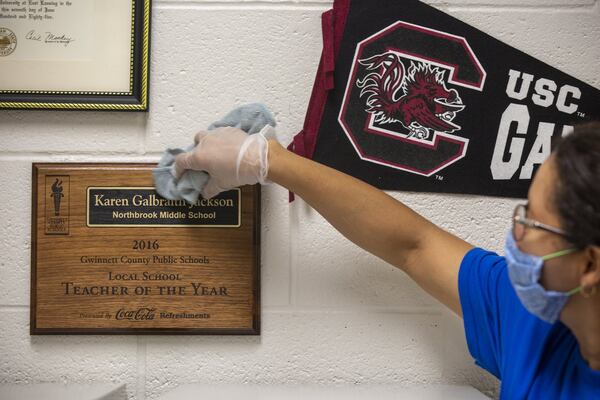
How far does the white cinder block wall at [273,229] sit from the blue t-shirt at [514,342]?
0.77 ft

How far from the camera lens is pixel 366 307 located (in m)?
1.17

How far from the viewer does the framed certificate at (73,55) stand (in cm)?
115

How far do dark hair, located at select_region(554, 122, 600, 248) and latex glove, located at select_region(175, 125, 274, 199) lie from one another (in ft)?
1.70

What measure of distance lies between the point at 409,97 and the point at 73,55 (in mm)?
737

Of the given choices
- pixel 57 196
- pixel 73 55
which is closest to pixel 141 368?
pixel 57 196

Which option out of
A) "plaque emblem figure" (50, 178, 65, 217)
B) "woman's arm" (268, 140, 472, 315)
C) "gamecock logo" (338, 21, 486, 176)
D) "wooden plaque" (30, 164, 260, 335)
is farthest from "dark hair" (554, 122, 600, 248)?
"plaque emblem figure" (50, 178, 65, 217)

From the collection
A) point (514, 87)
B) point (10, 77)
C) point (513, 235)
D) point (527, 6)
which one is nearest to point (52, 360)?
point (10, 77)

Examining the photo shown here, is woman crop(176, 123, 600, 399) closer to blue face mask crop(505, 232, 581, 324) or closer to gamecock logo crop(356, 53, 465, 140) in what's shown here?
blue face mask crop(505, 232, 581, 324)

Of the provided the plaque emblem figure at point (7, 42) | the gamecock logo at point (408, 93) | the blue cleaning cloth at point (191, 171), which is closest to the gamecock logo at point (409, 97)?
the gamecock logo at point (408, 93)

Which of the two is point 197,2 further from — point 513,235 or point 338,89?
point 513,235

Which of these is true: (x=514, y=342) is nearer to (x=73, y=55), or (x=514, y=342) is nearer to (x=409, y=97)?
(x=409, y=97)

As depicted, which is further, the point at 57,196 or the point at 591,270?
the point at 57,196

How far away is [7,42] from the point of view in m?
1.16
